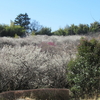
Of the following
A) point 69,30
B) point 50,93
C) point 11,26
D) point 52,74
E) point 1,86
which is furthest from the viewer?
point 69,30

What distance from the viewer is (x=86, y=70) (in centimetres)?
818

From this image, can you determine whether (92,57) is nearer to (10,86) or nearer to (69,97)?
(69,97)

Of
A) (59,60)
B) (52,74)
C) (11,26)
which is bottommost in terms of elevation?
(52,74)

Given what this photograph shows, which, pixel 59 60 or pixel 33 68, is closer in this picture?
pixel 33 68

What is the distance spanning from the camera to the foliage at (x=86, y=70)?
26.6 feet

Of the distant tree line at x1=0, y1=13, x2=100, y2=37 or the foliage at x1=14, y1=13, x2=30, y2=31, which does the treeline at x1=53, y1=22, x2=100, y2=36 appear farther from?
the foliage at x1=14, y1=13, x2=30, y2=31

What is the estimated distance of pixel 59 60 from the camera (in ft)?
33.4

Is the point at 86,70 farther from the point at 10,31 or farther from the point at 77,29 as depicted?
the point at 77,29

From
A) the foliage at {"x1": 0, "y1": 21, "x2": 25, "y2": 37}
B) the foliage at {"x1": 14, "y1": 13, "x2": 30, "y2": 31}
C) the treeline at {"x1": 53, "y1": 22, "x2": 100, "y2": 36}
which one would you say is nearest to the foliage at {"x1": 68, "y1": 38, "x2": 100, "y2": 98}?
the foliage at {"x1": 0, "y1": 21, "x2": 25, "y2": 37}

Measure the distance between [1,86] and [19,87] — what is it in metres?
0.86

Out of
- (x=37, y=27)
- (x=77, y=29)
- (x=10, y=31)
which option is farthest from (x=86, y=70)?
(x=37, y=27)

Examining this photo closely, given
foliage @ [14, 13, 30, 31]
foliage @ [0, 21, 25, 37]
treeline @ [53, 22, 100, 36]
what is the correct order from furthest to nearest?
1. foliage @ [14, 13, 30, 31]
2. treeline @ [53, 22, 100, 36]
3. foliage @ [0, 21, 25, 37]

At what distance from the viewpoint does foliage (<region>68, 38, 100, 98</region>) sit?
810 centimetres

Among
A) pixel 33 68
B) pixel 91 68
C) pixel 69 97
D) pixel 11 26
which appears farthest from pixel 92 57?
pixel 11 26
